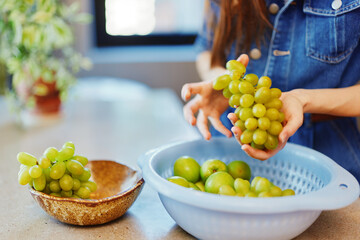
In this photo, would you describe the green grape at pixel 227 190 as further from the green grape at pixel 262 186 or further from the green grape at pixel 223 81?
the green grape at pixel 223 81

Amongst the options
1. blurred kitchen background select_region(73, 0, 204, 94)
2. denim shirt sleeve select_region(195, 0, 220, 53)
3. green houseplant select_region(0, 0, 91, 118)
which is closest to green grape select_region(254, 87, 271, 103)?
denim shirt sleeve select_region(195, 0, 220, 53)

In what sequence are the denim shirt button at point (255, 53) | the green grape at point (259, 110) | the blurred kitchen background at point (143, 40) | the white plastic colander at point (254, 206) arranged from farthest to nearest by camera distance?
the blurred kitchen background at point (143, 40) < the denim shirt button at point (255, 53) < the green grape at point (259, 110) < the white plastic colander at point (254, 206)

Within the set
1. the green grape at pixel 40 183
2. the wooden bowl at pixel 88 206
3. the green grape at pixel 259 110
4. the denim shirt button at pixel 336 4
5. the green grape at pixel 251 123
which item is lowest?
the wooden bowl at pixel 88 206

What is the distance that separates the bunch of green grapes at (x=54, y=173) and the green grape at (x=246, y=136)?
319 millimetres

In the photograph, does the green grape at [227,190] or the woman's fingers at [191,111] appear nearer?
the green grape at [227,190]

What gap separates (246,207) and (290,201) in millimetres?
69

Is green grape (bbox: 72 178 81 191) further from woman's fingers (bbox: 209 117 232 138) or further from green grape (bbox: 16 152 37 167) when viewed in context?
woman's fingers (bbox: 209 117 232 138)

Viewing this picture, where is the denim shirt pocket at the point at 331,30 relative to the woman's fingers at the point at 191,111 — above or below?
above

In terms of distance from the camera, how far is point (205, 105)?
3.11 feet

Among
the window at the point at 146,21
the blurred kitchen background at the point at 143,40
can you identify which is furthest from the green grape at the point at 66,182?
the window at the point at 146,21

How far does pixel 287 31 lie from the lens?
107 cm

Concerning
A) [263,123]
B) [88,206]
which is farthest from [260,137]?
[88,206]

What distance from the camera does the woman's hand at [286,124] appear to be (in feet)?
2.43

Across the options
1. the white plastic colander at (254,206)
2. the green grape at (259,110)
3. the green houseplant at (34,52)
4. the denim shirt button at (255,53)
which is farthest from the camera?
the green houseplant at (34,52)
